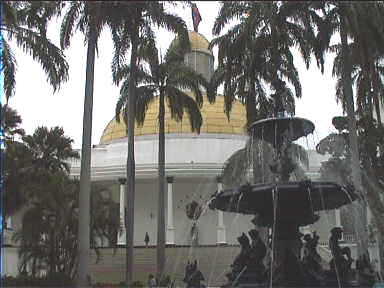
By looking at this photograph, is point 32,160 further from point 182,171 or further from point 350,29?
point 350,29

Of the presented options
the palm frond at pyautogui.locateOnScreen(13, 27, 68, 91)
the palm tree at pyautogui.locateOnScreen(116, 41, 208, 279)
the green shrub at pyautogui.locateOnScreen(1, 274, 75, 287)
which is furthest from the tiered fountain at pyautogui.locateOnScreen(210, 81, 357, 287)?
the green shrub at pyautogui.locateOnScreen(1, 274, 75, 287)

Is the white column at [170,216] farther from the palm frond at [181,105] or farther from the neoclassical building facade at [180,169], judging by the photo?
the palm frond at [181,105]

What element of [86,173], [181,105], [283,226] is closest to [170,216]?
[181,105]

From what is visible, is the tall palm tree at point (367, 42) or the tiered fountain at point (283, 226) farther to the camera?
the tall palm tree at point (367, 42)

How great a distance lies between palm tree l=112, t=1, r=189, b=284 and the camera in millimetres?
24766

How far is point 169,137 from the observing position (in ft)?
169

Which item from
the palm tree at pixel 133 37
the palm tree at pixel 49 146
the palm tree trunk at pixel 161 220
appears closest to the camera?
the palm tree at pixel 133 37

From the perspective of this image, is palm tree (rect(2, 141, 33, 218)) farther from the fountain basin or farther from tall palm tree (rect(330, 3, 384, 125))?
tall palm tree (rect(330, 3, 384, 125))

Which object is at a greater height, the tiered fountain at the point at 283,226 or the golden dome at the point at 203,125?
the golden dome at the point at 203,125

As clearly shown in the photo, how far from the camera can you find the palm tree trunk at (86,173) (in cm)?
1980

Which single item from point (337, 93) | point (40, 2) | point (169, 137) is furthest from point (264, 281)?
point (169, 137)

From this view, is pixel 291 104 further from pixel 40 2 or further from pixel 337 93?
pixel 40 2

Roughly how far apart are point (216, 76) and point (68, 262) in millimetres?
13360

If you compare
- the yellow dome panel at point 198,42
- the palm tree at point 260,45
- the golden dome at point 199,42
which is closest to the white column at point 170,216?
the palm tree at point 260,45
